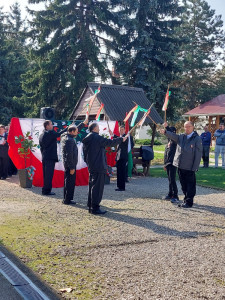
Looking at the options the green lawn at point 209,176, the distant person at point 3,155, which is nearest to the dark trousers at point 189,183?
the green lawn at point 209,176

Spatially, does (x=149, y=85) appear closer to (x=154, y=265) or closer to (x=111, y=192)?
(x=111, y=192)

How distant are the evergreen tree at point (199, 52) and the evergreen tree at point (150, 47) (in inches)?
365

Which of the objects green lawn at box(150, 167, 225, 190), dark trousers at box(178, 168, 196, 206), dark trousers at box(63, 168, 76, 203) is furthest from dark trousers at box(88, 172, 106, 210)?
green lawn at box(150, 167, 225, 190)

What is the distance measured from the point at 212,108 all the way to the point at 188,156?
2826 centimetres

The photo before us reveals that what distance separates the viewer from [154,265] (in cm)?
488

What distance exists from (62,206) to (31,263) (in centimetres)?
368

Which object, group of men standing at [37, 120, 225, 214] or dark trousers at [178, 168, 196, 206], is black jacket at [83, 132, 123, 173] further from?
dark trousers at [178, 168, 196, 206]

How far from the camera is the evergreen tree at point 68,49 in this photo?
2619cm

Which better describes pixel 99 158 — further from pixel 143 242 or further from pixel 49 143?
pixel 49 143

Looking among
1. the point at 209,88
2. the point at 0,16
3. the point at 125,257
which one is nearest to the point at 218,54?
the point at 209,88

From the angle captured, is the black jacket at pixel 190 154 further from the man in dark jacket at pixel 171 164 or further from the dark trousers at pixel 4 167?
the dark trousers at pixel 4 167

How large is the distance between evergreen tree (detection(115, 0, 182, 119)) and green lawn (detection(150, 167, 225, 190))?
11.1 metres

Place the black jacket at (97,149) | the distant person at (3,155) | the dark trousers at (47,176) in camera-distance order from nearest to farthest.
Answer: the black jacket at (97,149) → the dark trousers at (47,176) → the distant person at (3,155)

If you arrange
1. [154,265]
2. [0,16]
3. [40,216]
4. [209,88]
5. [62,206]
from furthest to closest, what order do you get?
[209,88], [0,16], [62,206], [40,216], [154,265]
